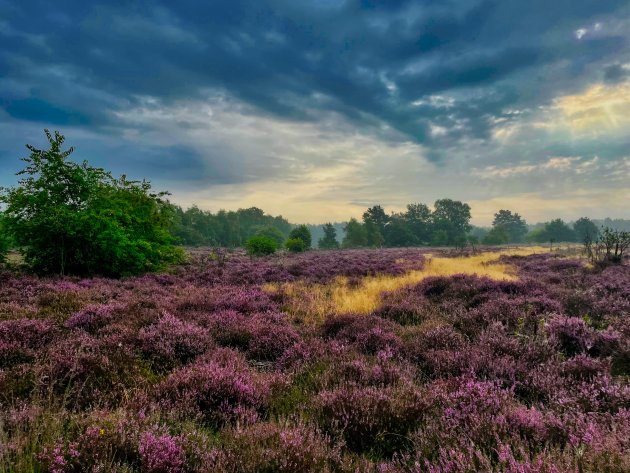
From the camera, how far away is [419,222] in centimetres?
9675

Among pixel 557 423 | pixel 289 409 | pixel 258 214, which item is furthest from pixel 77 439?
pixel 258 214

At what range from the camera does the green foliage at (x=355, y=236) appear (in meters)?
85.4

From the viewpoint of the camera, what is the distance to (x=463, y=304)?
8.73m

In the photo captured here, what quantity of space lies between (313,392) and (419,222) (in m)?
98.0

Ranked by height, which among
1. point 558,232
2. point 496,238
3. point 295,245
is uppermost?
point 558,232

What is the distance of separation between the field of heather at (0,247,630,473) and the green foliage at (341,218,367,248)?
77.6m

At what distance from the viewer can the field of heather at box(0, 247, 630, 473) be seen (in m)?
2.40

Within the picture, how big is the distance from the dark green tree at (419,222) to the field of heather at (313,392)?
87.1 m

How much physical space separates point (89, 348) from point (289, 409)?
3.28 meters

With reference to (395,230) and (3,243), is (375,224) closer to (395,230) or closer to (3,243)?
(395,230)

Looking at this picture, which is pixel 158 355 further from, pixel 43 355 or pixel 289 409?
pixel 289 409

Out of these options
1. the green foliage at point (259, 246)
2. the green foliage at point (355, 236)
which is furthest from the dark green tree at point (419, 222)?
the green foliage at point (259, 246)

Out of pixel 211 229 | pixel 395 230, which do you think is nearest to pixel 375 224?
pixel 395 230

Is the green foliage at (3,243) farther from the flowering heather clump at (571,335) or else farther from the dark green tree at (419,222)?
the dark green tree at (419,222)
